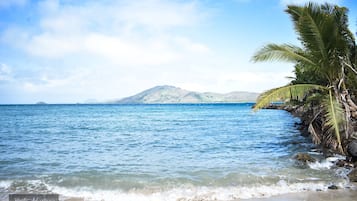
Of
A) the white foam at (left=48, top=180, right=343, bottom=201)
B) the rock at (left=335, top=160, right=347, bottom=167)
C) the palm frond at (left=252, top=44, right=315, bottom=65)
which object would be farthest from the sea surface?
the palm frond at (left=252, top=44, right=315, bottom=65)

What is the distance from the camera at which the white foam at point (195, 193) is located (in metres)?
7.97

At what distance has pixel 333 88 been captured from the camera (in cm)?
1256

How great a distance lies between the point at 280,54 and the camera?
40.9ft

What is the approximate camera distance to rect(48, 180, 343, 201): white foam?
7973 millimetres

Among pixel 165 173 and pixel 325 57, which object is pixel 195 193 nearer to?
pixel 165 173

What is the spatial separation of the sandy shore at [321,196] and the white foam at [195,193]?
1.08 feet

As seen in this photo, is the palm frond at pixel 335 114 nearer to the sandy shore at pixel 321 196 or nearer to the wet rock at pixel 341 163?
the wet rock at pixel 341 163

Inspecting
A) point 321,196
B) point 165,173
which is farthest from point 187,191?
point 321,196

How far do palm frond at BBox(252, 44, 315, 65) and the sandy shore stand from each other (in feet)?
19.8

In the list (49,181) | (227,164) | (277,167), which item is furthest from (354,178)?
(49,181)

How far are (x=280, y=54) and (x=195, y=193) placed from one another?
7279 millimetres

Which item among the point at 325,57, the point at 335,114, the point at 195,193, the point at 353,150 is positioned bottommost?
the point at 195,193

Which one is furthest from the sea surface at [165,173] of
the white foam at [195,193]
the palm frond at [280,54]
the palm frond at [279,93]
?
the palm frond at [280,54]

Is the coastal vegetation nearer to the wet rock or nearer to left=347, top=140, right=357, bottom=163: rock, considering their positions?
left=347, top=140, right=357, bottom=163: rock
